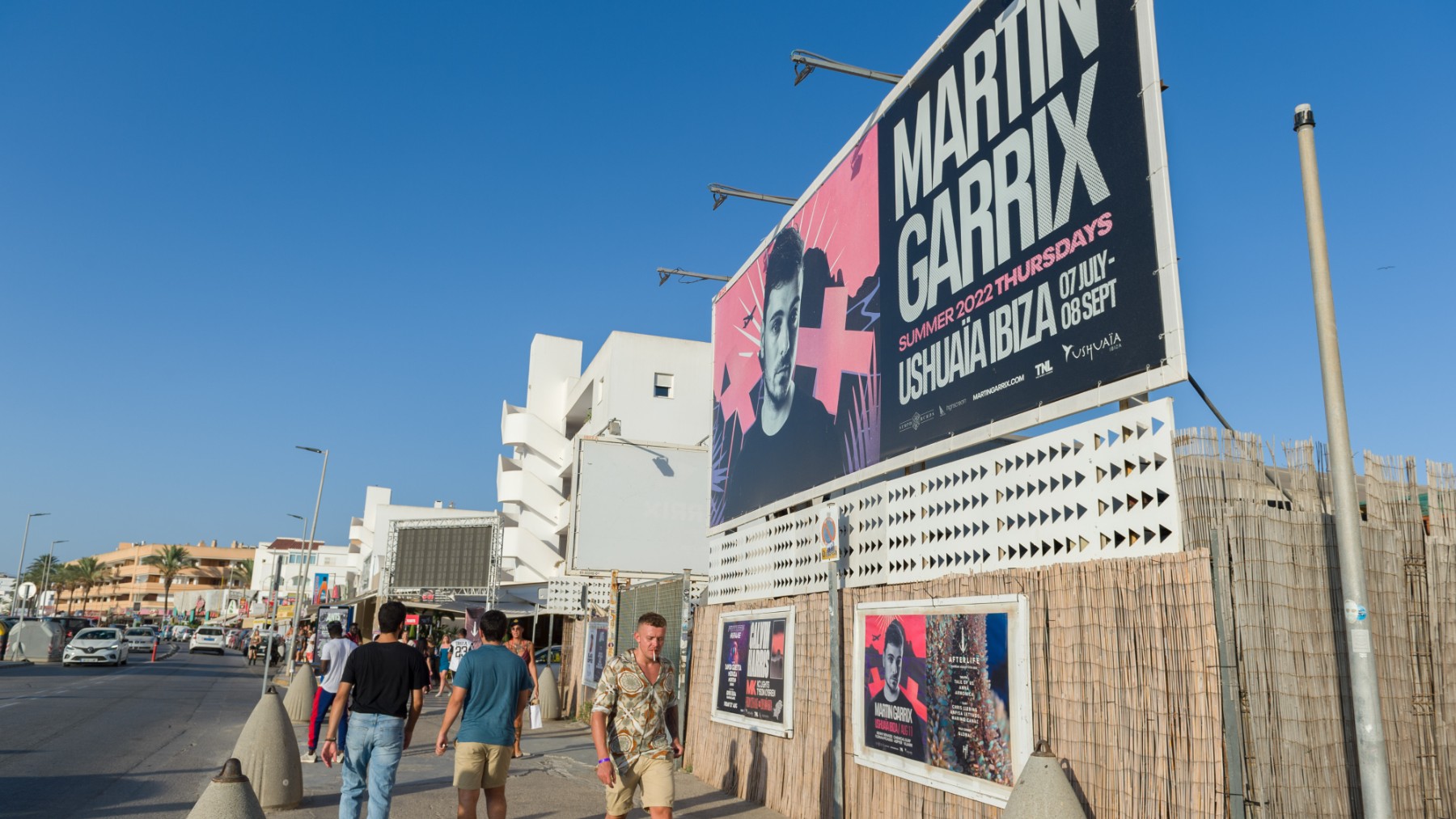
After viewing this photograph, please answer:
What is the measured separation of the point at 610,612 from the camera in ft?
54.3

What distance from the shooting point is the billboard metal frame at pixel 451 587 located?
121 ft

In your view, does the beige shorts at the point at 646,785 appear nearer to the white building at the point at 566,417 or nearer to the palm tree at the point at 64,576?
the white building at the point at 566,417

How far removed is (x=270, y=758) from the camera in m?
8.84

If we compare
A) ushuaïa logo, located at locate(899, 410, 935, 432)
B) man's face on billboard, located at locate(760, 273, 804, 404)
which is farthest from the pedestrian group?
man's face on billboard, located at locate(760, 273, 804, 404)

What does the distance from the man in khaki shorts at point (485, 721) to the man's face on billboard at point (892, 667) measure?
2690mm

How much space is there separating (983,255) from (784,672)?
172 inches

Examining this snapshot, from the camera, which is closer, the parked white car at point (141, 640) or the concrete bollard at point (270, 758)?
the concrete bollard at point (270, 758)

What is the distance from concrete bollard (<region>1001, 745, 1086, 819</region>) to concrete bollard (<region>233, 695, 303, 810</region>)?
254 inches

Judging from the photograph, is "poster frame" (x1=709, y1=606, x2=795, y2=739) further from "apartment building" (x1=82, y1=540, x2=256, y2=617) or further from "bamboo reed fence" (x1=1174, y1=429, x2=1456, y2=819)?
"apartment building" (x1=82, y1=540, x2=256, y2=617)

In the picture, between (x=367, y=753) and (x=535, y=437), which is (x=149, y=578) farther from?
(x=367, y=753)

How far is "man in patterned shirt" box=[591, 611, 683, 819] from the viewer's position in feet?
21.4

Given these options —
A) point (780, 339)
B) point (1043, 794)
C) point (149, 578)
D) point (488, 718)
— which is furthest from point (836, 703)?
point (149, 578)

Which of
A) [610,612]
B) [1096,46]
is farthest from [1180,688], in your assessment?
[610,612]

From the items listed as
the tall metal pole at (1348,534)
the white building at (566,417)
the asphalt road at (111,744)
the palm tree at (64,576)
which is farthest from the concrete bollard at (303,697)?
the palm tree at (64,576)
